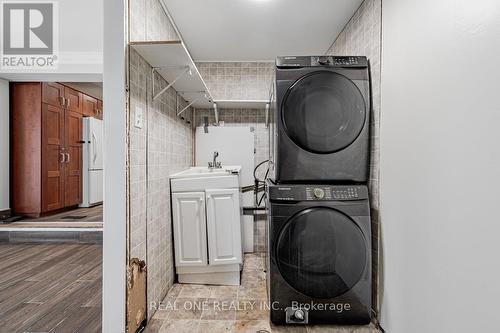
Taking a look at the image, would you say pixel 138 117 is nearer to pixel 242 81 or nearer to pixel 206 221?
pixel 206 221

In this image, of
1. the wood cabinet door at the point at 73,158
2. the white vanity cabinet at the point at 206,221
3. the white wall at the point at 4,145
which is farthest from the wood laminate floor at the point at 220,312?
the wood cabinet door at the point at 73,158

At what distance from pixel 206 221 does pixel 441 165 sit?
1.72 meters

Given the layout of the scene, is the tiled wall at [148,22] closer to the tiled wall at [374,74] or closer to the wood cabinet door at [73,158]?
the tiled wall at [374,74]

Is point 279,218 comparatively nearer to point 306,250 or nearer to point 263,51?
point 306,250

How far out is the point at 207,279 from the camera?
7.99 ft

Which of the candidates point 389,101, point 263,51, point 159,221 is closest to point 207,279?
point 159,221

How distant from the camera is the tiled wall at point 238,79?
3.31m

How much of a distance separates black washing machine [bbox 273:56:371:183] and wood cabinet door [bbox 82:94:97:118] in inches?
197

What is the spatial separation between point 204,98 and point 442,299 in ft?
8.08

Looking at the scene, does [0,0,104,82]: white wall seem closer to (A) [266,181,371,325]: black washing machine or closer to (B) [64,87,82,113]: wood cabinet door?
(B) [64,87,82,113]: wood cabinet door

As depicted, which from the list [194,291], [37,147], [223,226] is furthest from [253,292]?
[37,147]

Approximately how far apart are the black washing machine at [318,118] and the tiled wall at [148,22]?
894 mm

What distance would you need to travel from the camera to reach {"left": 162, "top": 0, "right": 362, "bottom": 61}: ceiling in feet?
6.91

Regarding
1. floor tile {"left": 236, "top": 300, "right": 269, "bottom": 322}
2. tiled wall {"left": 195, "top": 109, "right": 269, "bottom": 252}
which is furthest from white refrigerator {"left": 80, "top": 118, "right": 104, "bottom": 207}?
floor tile {"left": 236, "top": 300, "right": 269, "bottom": 322}
